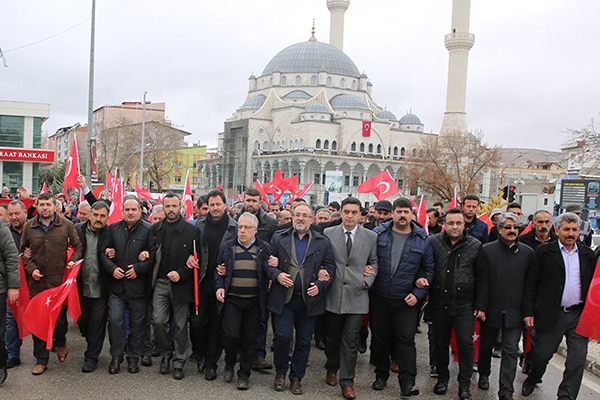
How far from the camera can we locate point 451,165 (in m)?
52.0

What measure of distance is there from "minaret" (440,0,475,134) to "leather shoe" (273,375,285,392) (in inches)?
2404

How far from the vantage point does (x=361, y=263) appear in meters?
6.08

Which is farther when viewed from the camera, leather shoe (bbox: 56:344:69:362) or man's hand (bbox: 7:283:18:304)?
leather shoe (bbox: 56:344:69:362)

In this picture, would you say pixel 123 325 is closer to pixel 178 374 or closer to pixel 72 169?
pixel 178 374

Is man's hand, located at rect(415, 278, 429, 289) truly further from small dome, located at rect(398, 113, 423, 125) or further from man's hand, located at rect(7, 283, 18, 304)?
small dome, located at rect(398, 113, 423, 125)

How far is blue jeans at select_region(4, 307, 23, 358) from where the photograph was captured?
655cm

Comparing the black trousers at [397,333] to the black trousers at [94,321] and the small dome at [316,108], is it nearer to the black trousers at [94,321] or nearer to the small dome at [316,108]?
the black trousers at [94,321]

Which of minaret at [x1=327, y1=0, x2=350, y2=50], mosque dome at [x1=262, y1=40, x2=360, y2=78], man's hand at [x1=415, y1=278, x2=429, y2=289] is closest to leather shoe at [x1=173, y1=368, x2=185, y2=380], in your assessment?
man's hand at [x1=415, y1=278, x2=429, y2=289]

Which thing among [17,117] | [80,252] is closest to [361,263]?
[80,252]

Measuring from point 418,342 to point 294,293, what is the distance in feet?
10.8

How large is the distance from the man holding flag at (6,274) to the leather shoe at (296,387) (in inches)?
116

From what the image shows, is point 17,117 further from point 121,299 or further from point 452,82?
point 452,82

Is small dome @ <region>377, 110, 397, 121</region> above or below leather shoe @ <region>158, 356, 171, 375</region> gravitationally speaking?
above

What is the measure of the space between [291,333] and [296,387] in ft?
1.82
